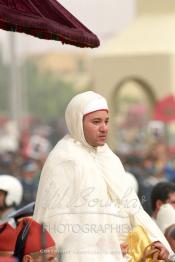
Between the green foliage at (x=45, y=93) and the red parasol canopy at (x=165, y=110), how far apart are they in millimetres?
49756

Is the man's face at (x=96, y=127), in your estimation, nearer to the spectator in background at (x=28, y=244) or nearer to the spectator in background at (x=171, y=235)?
the spectator in background at (x=28, y=244)

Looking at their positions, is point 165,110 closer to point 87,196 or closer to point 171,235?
point 171,235

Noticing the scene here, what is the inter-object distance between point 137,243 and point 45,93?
241 feet

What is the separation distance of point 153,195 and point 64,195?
2.67m

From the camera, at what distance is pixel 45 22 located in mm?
9156

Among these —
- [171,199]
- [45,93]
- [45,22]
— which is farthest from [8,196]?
[45,93]

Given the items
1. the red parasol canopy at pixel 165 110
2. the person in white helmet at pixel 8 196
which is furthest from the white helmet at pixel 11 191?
the red parasol canopy at pixel 165 110

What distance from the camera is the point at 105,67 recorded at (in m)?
29.8

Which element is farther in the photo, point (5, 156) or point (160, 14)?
point (160, 14)

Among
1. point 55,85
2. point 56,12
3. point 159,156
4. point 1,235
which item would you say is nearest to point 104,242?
point 1,235

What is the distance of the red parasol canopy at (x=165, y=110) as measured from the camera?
2618 centimetres

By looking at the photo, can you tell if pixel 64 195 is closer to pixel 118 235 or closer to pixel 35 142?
pixel 118 235

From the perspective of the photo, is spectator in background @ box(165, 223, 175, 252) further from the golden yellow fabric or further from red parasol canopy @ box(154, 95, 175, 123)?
red parasol canopy @ box(154, 95, 175, 123)

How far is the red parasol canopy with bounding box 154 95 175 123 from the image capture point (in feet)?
85.9
